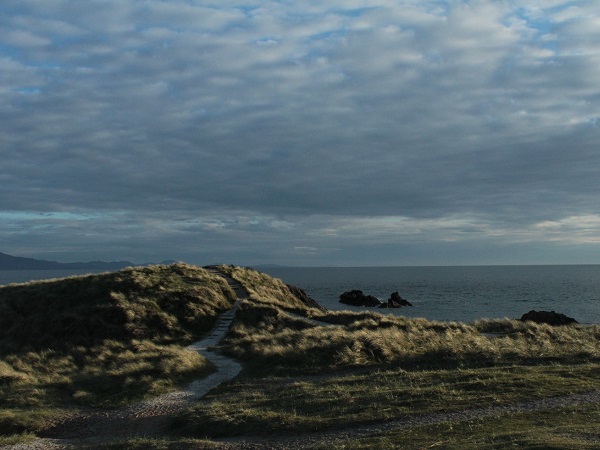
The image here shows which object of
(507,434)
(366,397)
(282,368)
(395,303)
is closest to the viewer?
(507,434)

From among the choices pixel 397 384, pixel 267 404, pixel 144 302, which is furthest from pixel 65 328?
pixel 397 384

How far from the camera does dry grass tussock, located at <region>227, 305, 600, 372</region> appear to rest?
22609mm

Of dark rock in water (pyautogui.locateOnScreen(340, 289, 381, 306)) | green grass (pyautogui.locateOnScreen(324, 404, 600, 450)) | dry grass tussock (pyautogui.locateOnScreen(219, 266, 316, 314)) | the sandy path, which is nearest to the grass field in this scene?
green grass (pyautogui.locateOnScreen(324, 404, 600, 450))

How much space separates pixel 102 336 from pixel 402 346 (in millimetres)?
17938

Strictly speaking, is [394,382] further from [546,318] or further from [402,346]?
[546,318]

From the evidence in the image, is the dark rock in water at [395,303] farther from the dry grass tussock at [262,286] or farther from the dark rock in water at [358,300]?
the dry grass tussock at [262,286]

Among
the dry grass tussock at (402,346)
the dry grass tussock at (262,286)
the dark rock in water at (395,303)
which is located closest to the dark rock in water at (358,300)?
the dark rock in water at (395,303)

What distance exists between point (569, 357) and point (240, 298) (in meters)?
26.8

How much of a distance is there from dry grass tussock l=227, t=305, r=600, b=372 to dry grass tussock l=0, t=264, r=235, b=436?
332 centimetres

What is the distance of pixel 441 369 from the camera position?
69.5 ft

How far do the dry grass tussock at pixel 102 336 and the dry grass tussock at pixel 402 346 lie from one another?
10.9ft

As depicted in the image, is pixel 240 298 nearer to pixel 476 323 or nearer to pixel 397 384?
pixel 476 323

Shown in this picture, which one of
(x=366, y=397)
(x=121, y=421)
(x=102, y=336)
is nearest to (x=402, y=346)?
(x=366, y=397)

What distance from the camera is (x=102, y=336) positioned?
31.8 m
